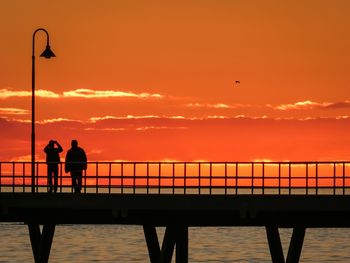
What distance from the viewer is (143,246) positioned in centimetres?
10244

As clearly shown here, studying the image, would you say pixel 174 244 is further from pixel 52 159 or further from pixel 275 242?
pixel 52 159

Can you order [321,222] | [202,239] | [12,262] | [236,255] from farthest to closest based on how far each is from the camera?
1. [202,239]
2. [236,255]
3. [12,262]
4. [321,222]

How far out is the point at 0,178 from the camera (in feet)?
141

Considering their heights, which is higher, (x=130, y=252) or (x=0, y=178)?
(x=0, y=178)

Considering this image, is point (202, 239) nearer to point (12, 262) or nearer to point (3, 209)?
point (12, 262)

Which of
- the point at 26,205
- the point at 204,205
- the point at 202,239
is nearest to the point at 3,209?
the point at 26,205

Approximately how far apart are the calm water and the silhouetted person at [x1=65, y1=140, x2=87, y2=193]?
4213 centimetres

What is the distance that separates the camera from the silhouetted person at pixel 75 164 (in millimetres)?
44009

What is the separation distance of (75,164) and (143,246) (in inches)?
2310

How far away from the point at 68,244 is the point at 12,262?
66.0 ft

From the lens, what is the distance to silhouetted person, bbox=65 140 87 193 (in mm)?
44009

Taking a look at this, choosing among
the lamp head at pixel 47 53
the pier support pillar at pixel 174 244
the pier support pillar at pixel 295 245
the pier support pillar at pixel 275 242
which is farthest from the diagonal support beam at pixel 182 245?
the lamp head at pixel 47 53

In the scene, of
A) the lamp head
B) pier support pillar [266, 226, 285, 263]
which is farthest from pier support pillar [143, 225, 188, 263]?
the lamp head

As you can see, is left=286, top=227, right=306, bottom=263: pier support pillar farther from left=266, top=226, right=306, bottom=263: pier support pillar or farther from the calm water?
the calm water
